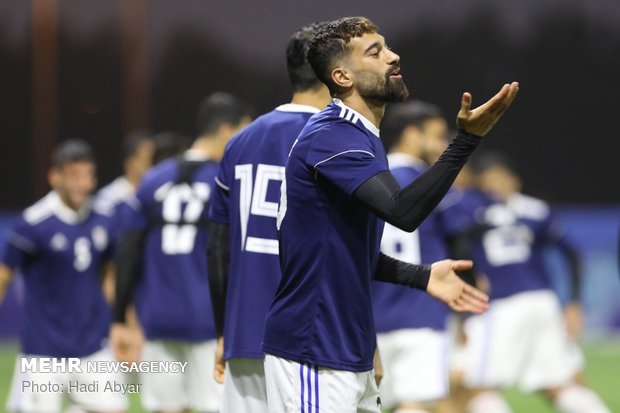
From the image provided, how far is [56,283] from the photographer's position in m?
8.09

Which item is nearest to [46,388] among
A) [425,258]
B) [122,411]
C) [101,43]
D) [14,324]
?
[122,411]

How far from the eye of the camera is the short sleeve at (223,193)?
540 centimetres

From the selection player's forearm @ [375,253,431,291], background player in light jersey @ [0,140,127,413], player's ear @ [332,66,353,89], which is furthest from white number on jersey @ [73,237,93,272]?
player's ear @ [332,66,353,89]

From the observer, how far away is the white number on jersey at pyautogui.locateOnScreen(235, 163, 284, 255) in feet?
16.9

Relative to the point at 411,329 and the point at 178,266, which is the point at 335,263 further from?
the point at 178,266

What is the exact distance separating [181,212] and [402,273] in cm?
327

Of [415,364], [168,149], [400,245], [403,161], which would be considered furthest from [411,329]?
[168,149]

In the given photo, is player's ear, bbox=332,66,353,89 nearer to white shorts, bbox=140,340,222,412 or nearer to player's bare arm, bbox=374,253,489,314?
player's bare arm, bbox=374,253,489,314

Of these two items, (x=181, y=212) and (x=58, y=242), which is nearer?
(x=181, y=212)

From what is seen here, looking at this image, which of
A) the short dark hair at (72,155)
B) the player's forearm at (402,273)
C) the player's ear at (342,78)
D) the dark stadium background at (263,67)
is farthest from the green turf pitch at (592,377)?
the player's ear at (342,78)

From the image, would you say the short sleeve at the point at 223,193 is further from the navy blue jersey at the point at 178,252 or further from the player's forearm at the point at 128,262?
the player's forearm at the point at 128,262

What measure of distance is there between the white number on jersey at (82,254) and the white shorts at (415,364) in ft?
6.78

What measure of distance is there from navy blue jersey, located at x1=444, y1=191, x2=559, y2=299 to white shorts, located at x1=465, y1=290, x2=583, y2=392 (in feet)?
0.43

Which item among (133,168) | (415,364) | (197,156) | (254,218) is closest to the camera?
(254,218)
